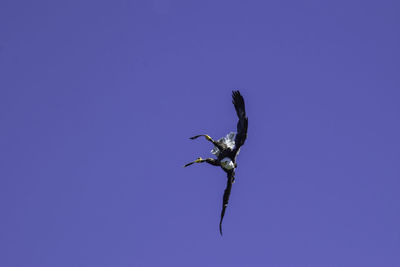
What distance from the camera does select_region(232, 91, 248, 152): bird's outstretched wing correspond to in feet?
109

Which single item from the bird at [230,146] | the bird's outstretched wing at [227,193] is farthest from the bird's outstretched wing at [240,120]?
the bird's outstretched wing at [227,193]

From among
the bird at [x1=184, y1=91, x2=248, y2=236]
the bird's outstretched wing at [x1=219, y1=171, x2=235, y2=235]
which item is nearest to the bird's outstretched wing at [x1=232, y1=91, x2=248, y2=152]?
the bird at [x1=184, y1=91, x2=248, y2=236]

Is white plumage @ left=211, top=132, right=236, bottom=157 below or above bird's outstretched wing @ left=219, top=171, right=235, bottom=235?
above

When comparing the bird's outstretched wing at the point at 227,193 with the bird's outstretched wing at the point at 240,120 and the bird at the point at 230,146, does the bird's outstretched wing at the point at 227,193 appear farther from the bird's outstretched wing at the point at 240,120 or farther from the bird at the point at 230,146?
the bird's outstretched wing at the point at 240,120

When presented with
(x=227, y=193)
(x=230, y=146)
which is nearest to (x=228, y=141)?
(x=230, y=146)

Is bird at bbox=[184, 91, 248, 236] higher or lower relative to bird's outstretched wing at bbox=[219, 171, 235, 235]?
higher

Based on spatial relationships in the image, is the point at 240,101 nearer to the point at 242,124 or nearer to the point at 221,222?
the point at 242,124

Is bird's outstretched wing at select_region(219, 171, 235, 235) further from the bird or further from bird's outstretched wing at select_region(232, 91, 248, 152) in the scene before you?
bird's outstretched wing at select_region(232, 91, 248, 152)

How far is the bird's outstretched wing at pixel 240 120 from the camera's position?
33.2 metres

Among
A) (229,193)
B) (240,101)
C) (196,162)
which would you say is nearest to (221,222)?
(229,193)

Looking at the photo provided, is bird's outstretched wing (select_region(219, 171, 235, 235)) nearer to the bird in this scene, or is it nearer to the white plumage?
the bird

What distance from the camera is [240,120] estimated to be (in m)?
33.7

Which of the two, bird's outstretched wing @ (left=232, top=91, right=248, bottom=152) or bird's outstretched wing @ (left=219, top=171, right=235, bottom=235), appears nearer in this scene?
bird's outstretched wing @ (left=232, top=91, right=248, bottom=152)

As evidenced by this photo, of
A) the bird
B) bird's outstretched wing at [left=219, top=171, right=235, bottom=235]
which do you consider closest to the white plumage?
the bird
